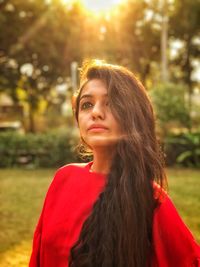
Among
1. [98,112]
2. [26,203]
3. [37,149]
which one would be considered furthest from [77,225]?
[37,149]

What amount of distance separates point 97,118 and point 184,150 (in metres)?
14.5

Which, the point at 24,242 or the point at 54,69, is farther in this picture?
the point at 54,69

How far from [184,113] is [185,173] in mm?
3232

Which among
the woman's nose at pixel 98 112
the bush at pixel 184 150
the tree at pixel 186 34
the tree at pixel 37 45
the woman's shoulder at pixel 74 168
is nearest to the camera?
the woman's nose at pixel 98 112

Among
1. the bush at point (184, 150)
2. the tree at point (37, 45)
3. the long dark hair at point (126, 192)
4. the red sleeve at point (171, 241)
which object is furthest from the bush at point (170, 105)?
the red sleeve at point (171, 241)

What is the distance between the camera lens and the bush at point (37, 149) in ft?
52.5

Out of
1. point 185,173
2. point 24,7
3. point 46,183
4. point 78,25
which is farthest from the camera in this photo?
point 78,25

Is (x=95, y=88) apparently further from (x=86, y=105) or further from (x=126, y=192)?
(x=126, y=192)

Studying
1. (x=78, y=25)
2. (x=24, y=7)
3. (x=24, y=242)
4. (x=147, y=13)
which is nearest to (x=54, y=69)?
(x=78, y=25)

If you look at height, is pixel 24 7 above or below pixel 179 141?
above

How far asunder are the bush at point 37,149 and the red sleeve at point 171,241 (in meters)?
14.2

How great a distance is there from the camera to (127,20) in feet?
99.3

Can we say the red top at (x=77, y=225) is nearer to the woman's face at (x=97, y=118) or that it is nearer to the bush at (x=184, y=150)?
the woman's face at (x=97, y=118)

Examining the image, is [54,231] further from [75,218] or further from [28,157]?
[28,157]
